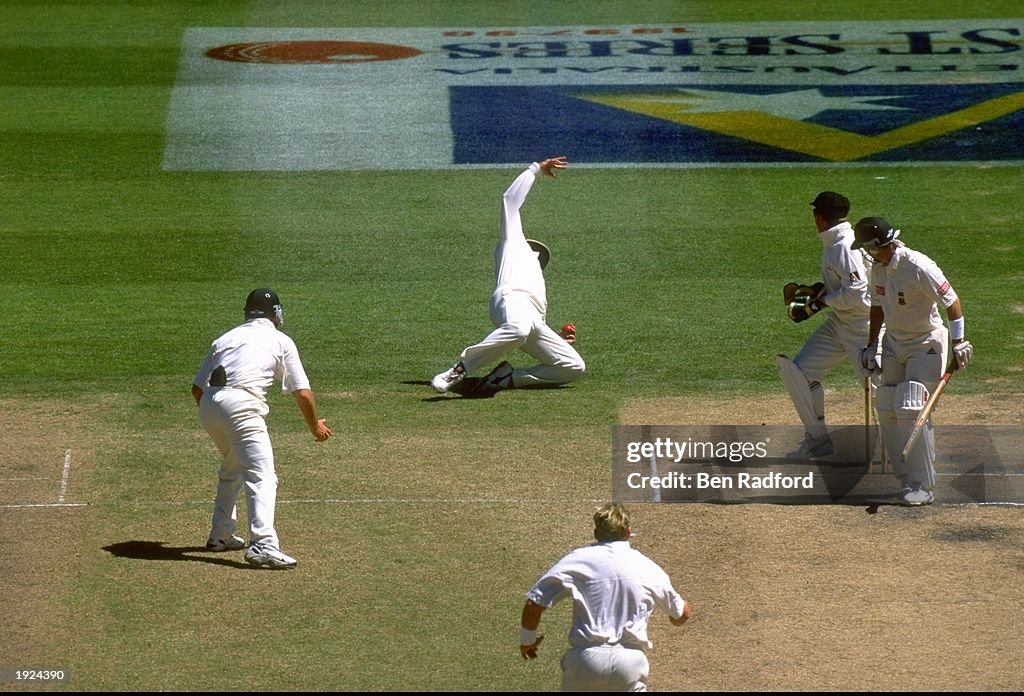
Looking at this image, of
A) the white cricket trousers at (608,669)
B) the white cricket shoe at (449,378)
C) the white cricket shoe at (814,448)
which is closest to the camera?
the white cricket trousers at (608,669)

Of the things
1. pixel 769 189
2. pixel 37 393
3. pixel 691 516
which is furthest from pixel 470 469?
pixel 769 189

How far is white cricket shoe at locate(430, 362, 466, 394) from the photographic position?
49.6ft

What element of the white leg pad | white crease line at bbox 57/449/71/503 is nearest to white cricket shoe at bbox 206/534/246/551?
white crease line at bbox 57/449/71/503

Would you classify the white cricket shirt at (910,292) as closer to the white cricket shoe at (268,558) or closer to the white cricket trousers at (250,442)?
the white cricket trousers at (250,442)

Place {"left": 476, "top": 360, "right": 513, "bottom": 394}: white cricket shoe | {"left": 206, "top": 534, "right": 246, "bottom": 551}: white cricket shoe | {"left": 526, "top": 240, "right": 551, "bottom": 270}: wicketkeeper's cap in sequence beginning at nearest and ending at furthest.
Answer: {"left": 206, "top": 534, "right": 246, "bottom": 551}: white cricket shoe → {"left": 476, "top": 360, "right": 513, "bottom": 394}: white cricket shoe → {"left": 526, "top": 240, "right": 551, "bottom": 270}: wicketkeeper's cap

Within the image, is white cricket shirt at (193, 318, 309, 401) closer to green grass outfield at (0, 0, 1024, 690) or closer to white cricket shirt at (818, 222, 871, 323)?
green grass outfield at (0, 0, 1024, 690)

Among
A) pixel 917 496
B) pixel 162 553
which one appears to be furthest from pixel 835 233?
pixel 162 553

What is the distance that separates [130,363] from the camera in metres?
16.3

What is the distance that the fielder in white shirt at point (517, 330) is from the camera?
15.0 metres

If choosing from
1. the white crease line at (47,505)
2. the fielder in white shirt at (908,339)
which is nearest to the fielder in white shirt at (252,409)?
the white crease line at (47,505)

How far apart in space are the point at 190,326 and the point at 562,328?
4.16 metres

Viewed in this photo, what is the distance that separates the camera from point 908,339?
11664 mm

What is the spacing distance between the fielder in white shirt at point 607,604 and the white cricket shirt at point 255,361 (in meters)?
3.35

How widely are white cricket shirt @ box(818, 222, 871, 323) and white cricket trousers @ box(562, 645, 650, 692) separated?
5612 mm
